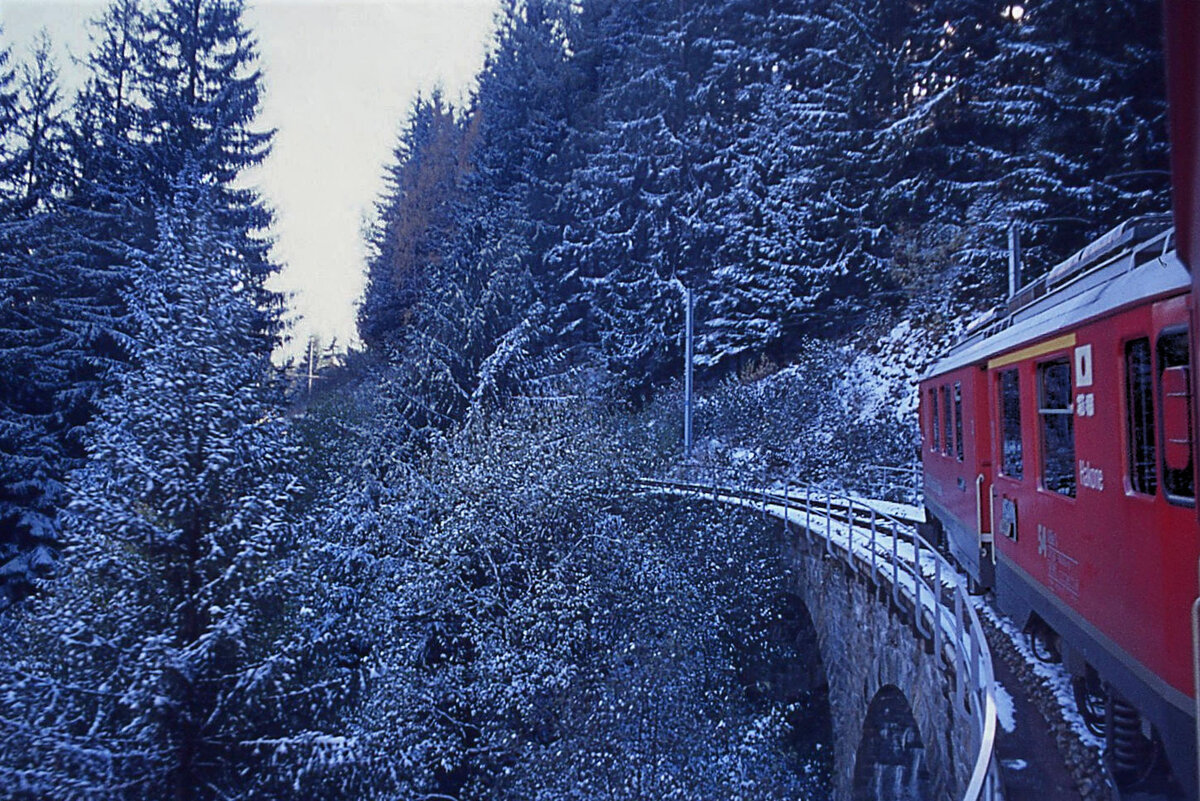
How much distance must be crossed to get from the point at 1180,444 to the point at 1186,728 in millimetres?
1162

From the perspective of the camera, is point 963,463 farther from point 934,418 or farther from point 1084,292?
point 1084,292

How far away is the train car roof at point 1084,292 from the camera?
167 inches

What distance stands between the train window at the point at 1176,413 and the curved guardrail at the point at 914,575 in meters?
1.13

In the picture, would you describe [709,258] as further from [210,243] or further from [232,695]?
[232,695]

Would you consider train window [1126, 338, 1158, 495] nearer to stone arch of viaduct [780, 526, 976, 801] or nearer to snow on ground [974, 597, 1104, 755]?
stone arch of viaduct [780, 526, 976, 801]

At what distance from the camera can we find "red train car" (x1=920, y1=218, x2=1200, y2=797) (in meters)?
3.83

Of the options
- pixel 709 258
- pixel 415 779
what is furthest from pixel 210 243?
pixel 709 258

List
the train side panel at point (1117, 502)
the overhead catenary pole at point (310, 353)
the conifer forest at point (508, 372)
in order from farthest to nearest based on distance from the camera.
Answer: the overhead catenary pole at point (310, 353) < the conifer forest at point (508, 372) < the train side panel at point (1117, 502)

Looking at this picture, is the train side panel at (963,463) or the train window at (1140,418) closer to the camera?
the train window at (1140,418)

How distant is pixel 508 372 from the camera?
1934 cm

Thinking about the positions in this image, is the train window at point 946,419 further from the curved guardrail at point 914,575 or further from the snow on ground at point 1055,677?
the snow on ground at point 1055,677

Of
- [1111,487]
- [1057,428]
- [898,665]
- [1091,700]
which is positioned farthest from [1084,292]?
[898,665]

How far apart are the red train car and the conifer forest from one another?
700 centimetres

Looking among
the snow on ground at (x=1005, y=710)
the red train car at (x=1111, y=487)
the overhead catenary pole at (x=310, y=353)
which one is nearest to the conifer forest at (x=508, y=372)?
the overhead catenary pole at (x=310, y=353)
